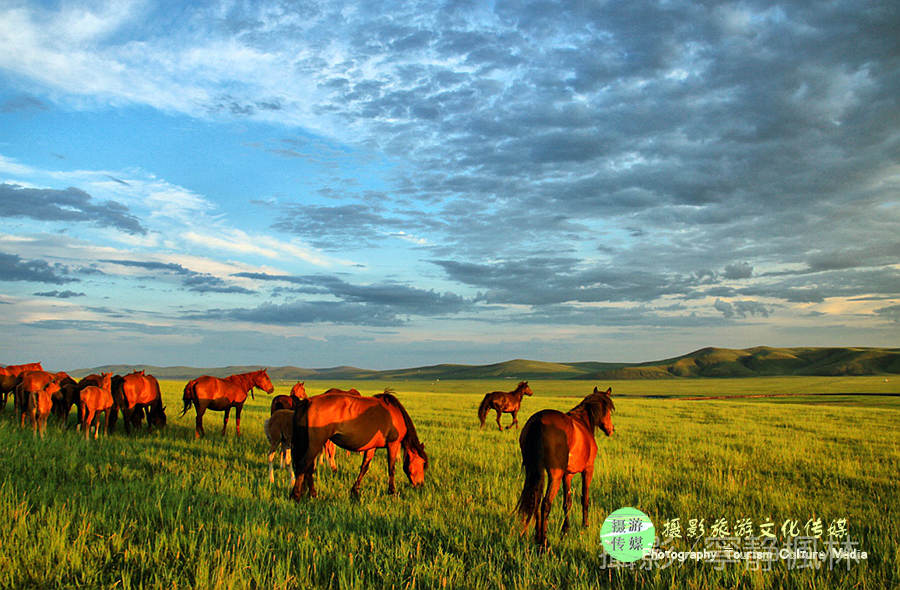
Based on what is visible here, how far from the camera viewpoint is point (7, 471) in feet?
30.7

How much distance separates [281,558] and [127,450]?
9.91 meters

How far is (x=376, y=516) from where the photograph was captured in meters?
7.59

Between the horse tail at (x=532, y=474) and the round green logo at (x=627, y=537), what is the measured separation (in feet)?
3.21

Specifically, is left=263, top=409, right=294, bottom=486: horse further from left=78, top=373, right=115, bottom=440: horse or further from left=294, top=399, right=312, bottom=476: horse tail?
left=78, top=373, right=115, bottom=440: horse

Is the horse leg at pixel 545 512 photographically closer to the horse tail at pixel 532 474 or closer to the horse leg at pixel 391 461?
the horse tail at pixel 532 474

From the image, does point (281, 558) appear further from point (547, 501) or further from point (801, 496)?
point (801, 496)

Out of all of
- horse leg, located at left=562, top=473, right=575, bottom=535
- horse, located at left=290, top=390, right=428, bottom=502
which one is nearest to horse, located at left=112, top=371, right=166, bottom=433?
horse, located at left=290, top=390, right=428, bottom=502

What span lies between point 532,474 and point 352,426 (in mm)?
3946

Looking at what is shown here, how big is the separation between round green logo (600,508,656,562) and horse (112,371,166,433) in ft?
54.4

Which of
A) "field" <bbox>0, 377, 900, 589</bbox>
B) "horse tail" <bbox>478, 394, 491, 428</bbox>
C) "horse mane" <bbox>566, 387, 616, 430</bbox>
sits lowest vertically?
"horse tail" <bbox>478, 394, 491, 428</bbox>

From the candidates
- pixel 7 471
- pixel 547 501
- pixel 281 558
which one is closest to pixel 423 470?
pixel 547 501

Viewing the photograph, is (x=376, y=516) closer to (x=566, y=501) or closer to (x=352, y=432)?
(x=352, y=432)

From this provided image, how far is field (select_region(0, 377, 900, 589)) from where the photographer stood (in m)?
5.31

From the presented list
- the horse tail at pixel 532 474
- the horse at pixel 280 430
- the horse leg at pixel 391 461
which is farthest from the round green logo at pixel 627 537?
the horse at pixel 280 430
